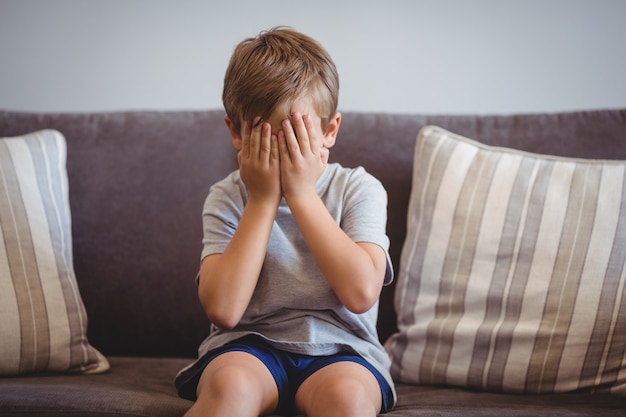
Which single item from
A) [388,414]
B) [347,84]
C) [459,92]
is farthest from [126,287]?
[459,92]

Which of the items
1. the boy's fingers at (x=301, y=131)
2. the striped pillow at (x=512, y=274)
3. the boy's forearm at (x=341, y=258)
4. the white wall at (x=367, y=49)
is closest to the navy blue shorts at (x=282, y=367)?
the boy's forearm at (x=341, y=258)

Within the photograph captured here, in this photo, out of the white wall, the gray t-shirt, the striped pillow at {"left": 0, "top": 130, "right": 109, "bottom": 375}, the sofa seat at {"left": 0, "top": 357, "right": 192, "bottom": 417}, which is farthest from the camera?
the white wall

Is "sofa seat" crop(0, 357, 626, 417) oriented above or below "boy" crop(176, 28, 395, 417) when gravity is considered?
below

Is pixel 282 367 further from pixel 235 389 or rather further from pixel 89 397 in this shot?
pixel 89 397

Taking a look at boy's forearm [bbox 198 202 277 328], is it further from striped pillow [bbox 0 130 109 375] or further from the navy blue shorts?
striped pillow [bbox 0 130 109 375]

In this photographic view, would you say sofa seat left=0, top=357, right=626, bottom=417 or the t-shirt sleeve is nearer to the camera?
sofa seat left=0, top=357, right=626, bottom=417

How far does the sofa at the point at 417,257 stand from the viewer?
117 cm

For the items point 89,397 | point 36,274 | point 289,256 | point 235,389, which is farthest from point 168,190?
point 235,389

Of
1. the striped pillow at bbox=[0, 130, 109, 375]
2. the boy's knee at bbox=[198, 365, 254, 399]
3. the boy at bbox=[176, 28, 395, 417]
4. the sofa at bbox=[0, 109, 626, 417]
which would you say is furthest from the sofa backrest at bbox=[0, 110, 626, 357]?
the boy's knee at bbox=[198, 365, 254, 399]

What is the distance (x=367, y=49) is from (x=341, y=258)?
96 cm

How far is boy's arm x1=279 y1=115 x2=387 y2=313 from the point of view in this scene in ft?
3.48

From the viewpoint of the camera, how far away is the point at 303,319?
1.13 meters

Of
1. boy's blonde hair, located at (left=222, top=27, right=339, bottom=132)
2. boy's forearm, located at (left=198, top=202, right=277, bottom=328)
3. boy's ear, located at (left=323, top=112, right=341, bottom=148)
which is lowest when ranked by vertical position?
boy's forearm, located at (left=198, top=202, right=277, bottom=328)

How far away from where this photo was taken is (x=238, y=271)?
3.50 feet
